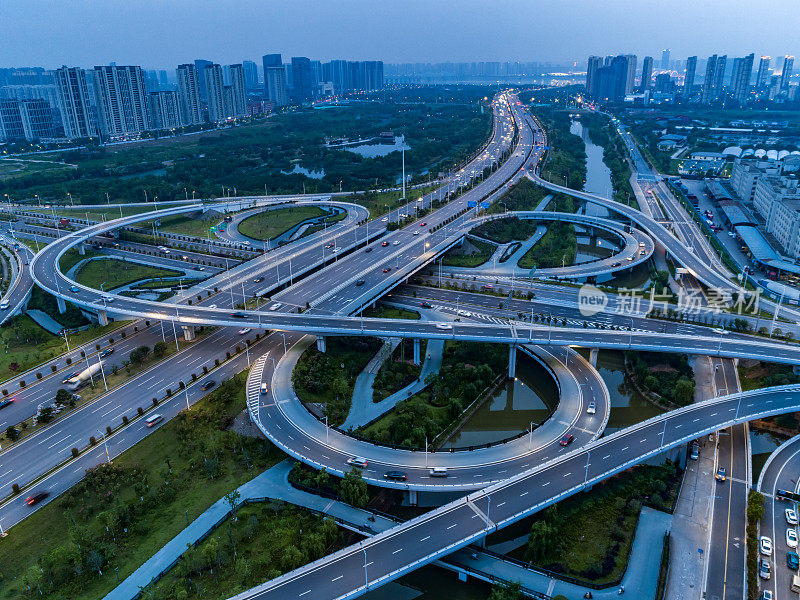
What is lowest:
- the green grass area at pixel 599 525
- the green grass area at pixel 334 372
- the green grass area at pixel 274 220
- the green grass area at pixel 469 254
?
the green grass area at pixel 599 525

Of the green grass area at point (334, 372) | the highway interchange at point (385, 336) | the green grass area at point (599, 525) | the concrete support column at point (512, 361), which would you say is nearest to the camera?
the green grass area at point (599, 525)

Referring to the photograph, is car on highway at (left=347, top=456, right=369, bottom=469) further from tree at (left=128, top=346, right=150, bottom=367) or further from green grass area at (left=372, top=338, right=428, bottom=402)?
tree at (left=128, top=346, right=150, bottom=367)

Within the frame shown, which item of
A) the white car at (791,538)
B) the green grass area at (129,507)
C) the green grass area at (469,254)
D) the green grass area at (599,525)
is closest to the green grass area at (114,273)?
the green grass area at (129,507)

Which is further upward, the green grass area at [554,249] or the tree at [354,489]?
the green grass area at [554,249]

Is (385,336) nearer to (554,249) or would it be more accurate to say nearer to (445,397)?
(445,397)

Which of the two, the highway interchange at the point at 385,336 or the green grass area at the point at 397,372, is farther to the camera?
the green grass area at the point at 397,372

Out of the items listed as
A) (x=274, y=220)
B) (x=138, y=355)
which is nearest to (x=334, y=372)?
(x=138, y=355)

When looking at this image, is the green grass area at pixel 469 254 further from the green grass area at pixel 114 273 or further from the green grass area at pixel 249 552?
the green grass area at pixel 249 552
